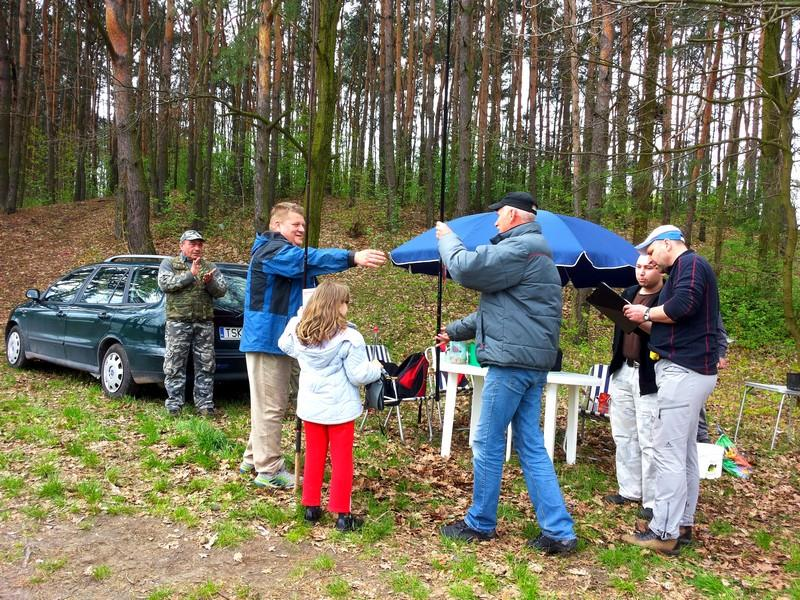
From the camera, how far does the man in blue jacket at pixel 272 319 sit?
4.29 metres

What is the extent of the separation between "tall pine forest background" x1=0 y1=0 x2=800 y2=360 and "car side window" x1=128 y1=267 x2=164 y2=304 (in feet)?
6.75

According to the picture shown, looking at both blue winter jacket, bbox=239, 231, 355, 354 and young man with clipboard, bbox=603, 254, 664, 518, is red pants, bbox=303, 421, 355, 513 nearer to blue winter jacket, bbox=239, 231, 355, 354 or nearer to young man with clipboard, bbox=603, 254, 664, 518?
blue winter jacket, bbox=239, 231, 355, 354

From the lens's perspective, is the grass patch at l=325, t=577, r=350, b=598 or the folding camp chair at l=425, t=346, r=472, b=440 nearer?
the grass patch at l=325, t=577, r=350, b=598

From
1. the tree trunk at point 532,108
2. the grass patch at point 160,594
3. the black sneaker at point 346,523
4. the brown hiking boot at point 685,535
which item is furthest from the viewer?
the tree trunk at point 532,108

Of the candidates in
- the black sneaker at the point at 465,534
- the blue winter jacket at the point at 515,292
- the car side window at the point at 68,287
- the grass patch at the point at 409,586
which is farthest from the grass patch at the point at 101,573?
the car side window at the point at 68,287

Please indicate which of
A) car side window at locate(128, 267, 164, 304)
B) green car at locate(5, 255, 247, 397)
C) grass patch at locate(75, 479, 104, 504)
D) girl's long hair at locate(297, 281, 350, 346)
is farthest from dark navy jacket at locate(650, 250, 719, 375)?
car side window at locate(128, 267, 164, 304)

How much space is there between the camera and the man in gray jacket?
3602 mm

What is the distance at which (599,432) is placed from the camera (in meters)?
7.37

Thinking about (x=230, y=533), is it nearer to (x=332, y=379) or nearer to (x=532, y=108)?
(x=332, y=379)

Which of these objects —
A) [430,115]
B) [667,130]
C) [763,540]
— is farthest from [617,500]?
[430,115]

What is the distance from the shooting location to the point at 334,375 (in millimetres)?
3863

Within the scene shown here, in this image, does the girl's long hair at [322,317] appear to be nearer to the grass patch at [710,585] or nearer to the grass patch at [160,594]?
the grass patch at [160,594]

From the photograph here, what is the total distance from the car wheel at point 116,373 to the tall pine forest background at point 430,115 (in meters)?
2.78

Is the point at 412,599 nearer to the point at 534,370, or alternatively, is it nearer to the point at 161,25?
the point at 534,370
